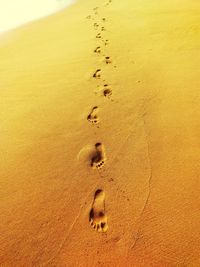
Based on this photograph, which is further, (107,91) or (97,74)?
(97,74)

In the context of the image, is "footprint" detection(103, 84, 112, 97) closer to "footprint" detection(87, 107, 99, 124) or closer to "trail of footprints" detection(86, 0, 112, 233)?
"trail of footprints" detection(86, 0, 112, 233)

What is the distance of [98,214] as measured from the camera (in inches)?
93.1

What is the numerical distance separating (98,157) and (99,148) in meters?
0.14

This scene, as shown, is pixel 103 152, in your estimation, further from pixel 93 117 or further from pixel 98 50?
pixel 98 50

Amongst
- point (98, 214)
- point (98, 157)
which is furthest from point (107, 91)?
point (98, 214)

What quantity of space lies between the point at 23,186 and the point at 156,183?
141 cm

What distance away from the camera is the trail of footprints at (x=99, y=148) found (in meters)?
2.33

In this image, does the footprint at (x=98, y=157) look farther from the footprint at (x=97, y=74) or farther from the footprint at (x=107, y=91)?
the footprint at (x=97, y=74)

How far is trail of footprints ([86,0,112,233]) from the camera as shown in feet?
7.63

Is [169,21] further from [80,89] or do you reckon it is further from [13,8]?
[13,8]

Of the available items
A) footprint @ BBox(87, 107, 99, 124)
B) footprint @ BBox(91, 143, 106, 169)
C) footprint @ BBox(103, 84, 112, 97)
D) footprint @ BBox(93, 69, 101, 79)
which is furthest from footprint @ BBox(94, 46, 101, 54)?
footprint @ BBox(91, 143, 106, 169)

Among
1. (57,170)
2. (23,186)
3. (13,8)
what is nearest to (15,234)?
(23,186)

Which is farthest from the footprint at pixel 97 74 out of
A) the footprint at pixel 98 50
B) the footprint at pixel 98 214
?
the footprint at pixel 98 214

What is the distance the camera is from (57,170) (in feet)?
9.22
